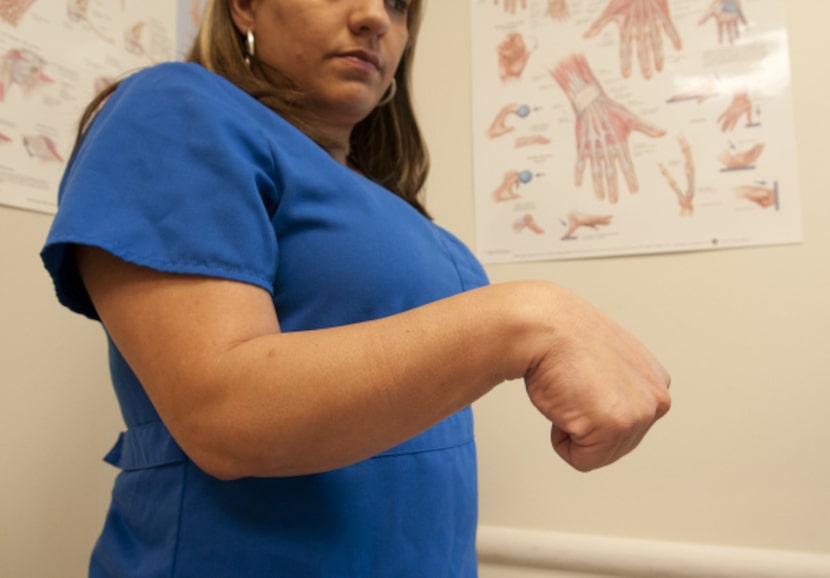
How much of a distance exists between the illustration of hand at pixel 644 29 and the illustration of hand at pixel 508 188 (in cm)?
23

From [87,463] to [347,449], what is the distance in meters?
0.64

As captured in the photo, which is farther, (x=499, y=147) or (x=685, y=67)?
(x=499, y=147)

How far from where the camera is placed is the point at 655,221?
104 centimetres

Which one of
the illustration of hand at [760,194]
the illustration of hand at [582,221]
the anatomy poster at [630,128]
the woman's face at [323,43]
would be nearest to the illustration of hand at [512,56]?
the anatomy poster at [630,128]

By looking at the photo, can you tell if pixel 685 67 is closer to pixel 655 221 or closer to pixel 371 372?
pixel 655 221

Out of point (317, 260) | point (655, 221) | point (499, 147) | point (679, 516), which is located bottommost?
point (679, 516)

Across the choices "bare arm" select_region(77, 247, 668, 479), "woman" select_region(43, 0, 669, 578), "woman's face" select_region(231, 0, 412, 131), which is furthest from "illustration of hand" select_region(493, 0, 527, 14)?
"bare arm" select_region(77, 247, 668, 479)

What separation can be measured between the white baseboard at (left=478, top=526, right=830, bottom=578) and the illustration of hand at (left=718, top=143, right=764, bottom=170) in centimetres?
53

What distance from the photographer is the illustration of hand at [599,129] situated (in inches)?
42.2

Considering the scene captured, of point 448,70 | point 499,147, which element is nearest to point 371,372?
point 499,147

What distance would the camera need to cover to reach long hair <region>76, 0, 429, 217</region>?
64 centimetres

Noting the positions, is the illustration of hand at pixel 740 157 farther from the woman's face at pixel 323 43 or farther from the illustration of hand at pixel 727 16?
the woman's face at pixel 323 43

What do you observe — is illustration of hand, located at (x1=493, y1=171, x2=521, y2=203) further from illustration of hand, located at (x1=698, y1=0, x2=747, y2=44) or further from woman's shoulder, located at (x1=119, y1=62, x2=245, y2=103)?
woman's shoulder, located at (x1=119, y1=62, x2=245, y2=103)

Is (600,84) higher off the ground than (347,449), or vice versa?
(600,84)
